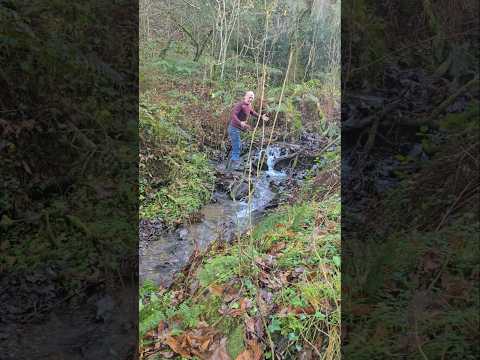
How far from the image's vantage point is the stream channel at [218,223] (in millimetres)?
2650

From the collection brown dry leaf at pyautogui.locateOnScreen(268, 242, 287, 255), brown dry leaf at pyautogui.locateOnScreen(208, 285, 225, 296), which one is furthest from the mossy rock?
brown dry leaf at pyautogui.locateOnScreen(268, 242, 287, 255)

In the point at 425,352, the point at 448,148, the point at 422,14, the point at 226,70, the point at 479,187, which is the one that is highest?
the point at 422,14

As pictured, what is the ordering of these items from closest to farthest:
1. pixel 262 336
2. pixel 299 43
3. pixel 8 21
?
pixel 262 336
pixel 299 43
pixel 8 21

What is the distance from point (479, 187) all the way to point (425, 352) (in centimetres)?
98

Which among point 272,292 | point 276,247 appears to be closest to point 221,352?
point 272,292

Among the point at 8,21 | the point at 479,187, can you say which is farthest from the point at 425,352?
the point at 8,21

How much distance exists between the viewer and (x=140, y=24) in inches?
105

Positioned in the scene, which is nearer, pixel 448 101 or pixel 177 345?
pixel 177 345

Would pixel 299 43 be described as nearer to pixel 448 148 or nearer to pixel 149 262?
pixel 448 148

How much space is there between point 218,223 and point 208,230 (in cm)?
7

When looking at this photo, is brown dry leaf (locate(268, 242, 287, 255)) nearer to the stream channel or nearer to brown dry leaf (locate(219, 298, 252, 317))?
→ the stream channel

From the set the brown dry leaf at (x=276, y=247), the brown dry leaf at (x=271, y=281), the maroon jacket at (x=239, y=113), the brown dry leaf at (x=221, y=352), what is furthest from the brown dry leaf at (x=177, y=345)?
the maroon jacket at (x=239, y=113)

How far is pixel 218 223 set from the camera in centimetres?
269

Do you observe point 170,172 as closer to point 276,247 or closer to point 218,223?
point 218,223
